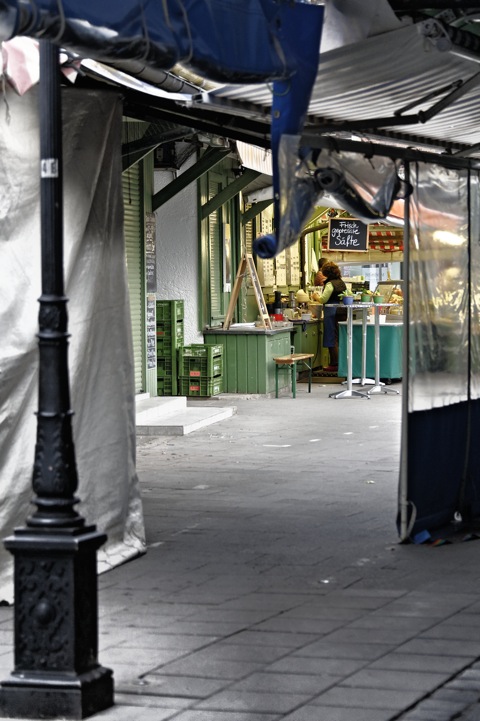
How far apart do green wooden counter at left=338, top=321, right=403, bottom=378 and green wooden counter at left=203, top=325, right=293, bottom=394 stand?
200 cm

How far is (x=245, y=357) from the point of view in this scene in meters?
19.8

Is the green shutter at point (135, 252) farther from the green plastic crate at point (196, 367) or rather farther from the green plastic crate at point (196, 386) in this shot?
the green plastic crate at point (196, 386)

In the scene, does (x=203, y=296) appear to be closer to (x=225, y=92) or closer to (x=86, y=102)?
(x=86, y=102)

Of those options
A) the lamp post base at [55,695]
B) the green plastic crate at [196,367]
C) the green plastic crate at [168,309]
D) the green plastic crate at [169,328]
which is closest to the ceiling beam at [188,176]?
the green plastic crate at [168,309]

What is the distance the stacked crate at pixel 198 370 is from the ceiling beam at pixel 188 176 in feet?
7.93

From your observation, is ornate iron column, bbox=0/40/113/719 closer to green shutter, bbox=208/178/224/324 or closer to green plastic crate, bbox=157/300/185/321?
green plastic crate, bbox=157/300/185/321

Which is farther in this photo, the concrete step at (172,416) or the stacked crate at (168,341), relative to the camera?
the stacked crate at (168,341)

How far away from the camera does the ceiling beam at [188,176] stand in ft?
57.0

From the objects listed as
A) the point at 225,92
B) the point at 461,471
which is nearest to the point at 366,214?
the point at 225,92

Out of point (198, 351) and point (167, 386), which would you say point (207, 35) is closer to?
point (198, 351)

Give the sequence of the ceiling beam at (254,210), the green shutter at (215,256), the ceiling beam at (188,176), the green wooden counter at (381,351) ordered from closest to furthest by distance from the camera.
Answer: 1. the ceiling beam at (188,176)
2. the green shutter at (215,256)
3. the green wooden counter at (381,351)
4. the ceiling beam at (254,210)

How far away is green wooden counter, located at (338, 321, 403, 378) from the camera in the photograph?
837 inches

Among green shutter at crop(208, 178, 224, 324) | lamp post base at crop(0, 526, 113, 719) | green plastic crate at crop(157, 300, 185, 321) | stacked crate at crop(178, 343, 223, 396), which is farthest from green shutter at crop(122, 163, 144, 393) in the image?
lamp post base at crop(0, 526, 113, 719)

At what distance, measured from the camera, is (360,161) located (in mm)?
7992
